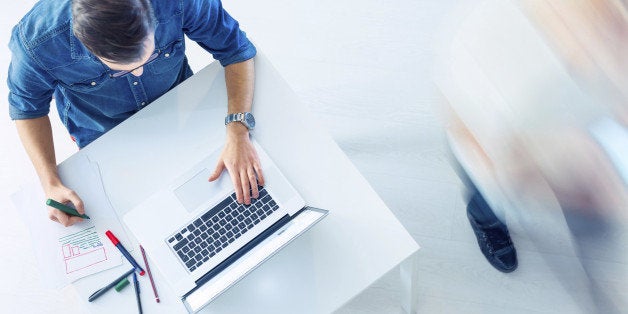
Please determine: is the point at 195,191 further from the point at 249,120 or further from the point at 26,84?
the point at 26,84

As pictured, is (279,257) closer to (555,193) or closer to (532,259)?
(555,193)

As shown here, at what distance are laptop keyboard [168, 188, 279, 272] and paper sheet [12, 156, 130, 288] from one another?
0.19 m

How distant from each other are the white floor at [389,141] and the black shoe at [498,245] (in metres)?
0.04

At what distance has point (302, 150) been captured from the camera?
1.75 metres

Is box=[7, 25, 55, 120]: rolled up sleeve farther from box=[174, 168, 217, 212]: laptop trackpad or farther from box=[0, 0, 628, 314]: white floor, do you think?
box=[0, 0, 628, 314]: white floor

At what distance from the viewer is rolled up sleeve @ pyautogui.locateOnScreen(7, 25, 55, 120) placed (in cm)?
159

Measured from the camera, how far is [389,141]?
102 inches

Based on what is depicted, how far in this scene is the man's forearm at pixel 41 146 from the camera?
177 cm

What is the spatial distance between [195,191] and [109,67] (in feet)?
1.17

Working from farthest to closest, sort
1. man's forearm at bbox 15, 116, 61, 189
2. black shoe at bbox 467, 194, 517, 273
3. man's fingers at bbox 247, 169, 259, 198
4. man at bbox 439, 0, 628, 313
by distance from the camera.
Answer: black shoe at bbox 467, 194, 517, 273
man's forearm at bbox 15, 116, 61, 189
man's fingers at bbox 247, 169, 259, 198
man at bbox 439, 0, 628, 313

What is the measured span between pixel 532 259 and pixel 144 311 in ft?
4.32

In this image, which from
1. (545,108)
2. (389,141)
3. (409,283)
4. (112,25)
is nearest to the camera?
(112,25)

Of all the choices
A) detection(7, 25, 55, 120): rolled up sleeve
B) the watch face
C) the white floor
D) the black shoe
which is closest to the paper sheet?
detection(7, 25, 55, 120): rolled up sleeve

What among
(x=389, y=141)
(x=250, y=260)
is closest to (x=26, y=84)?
(x=250, y=260)
